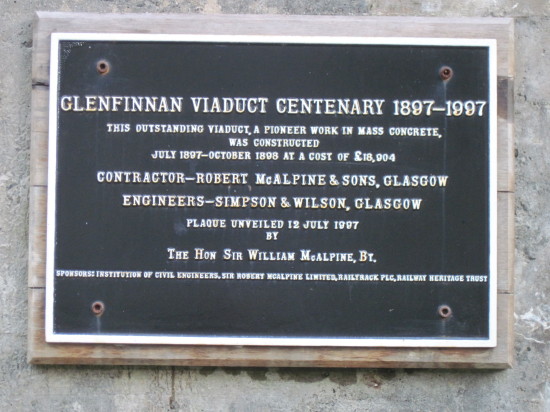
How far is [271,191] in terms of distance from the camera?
11.2 ft

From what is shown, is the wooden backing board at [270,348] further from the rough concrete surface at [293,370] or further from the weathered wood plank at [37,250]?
the rough concrete surface at [293,370]

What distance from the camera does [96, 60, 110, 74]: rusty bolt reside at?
345 centimetres

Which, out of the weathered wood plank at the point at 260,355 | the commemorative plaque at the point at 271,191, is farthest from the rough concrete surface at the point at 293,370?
the commemorative plaque at the point at 271,191

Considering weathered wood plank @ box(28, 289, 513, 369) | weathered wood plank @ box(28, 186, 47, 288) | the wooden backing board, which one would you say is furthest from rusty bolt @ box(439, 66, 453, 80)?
weathered wood plank @ box(28, 186, 47, 288)

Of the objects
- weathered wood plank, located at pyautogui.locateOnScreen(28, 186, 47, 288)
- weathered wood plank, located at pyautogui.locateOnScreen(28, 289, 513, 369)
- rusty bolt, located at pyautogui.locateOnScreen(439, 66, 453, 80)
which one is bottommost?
weathered wood plank, located at pyautogui.locateOnScreen(28, 289, 513, 369)

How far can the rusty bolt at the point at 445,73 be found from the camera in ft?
11.3

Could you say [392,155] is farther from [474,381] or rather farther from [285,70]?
[474,381]

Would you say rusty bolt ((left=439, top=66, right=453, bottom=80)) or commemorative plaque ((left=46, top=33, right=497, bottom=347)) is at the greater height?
rusty bolt ((left=439, top=66, right=453, bottom=80))

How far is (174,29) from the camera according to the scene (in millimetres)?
3490

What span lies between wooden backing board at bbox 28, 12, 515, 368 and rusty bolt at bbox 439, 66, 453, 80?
0.51ft

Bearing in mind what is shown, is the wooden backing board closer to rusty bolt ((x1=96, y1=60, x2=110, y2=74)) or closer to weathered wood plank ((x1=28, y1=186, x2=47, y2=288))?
weathered wood plank ((x1=28, y1=186, x2=47, y2=288))

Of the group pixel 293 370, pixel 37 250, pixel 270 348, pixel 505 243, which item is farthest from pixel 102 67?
pixel 505 243

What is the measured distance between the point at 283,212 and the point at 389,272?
528mm

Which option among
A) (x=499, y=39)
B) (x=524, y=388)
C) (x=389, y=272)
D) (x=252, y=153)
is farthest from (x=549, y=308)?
(x=252, y=153)
